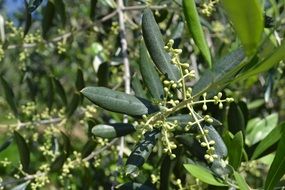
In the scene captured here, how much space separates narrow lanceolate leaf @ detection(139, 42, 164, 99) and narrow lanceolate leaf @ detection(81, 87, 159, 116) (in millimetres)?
74

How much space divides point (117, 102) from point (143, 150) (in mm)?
154

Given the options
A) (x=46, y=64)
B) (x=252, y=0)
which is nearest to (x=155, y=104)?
(x=252, y=0)

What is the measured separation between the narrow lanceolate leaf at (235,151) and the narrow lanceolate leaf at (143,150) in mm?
234

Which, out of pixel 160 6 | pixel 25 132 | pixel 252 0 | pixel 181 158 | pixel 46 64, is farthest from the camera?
pixel 46 64

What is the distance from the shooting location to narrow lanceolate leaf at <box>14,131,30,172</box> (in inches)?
88.6

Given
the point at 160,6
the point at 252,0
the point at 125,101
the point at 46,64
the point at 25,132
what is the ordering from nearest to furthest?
the point at 252,0
the point at 125,101
the point at 160,6
the point at 25,132
the point at 46,64

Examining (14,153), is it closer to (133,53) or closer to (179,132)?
(133,53)

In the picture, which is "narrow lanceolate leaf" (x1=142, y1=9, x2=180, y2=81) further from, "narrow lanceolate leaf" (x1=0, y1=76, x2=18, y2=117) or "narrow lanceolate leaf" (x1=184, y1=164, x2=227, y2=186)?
"narrow lanceolate leaf" (x1=0, y1=76, x2=18, y2=117)

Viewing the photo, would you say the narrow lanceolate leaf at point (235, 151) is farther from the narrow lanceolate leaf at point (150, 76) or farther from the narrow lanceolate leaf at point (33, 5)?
the narrow lanceolate leaf at point (33, 5)

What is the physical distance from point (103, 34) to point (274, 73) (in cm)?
96

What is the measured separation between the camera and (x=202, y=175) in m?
1.73

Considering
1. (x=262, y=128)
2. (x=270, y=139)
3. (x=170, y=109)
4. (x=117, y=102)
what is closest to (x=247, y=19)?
(x=170, y=109)

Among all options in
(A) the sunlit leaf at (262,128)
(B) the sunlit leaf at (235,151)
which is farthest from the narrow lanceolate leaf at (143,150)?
(A) the sunlit leaf at (262,128)

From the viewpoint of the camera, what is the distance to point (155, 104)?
174cm
